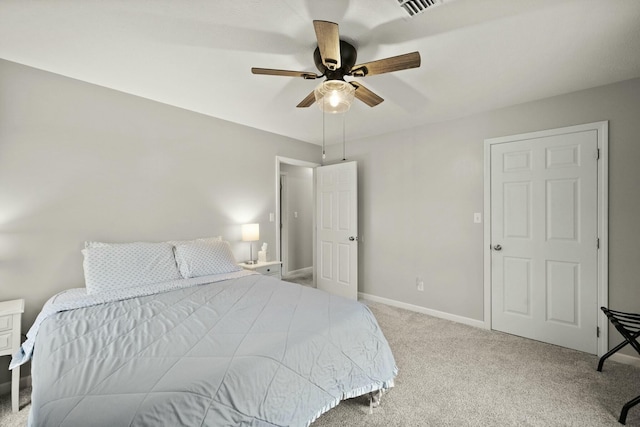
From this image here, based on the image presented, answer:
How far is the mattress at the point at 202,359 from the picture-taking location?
3.28 ft

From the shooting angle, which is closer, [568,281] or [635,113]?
[635,113]

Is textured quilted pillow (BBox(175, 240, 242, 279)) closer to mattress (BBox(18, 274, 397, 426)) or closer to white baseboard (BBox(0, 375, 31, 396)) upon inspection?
mattress (BBox(18, 274, 397, 426))

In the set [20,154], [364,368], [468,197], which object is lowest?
[364,368]

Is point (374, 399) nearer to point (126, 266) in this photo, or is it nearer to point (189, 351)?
point (189, 351)

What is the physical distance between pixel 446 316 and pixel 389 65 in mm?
2966

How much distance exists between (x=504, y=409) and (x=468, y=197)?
2.09 m

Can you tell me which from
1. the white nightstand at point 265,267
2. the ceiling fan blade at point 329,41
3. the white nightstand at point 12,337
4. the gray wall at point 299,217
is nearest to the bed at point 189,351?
the white nightstand at point 12,337

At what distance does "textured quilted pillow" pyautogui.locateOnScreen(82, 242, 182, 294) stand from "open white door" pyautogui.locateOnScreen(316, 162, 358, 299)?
2316 mm

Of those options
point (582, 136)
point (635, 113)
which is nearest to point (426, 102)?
point (582, 136)

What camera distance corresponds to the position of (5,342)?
1.78m

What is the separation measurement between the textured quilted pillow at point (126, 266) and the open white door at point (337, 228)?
2.32 meters

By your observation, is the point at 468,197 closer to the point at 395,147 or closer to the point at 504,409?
the point at 395,147

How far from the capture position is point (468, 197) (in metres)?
3.19

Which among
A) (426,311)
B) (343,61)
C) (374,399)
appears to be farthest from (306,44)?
(426,311)
